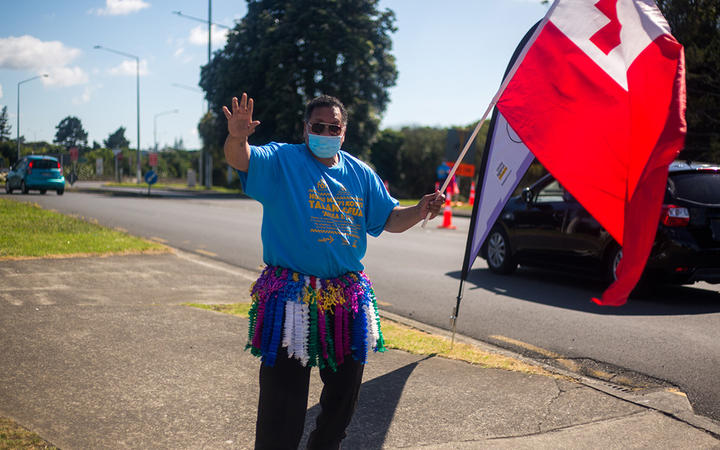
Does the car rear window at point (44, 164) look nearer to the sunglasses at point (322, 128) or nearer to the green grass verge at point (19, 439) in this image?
the green grass verge at point (19, 439)

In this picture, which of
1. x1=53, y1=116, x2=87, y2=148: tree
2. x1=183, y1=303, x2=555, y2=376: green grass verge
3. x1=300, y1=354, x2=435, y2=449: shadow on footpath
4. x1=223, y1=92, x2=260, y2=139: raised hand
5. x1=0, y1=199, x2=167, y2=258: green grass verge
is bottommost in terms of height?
x1=300, y1=354, x2=435, y2=449: shadow on footpath

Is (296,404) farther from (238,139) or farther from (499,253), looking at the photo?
(499,253)

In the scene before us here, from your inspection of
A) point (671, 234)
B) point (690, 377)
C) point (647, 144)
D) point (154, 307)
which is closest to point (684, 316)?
point (671, 234)

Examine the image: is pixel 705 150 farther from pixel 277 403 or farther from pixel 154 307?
pixel 277 403

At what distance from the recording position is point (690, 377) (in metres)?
5.09

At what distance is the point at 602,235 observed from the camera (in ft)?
27.6

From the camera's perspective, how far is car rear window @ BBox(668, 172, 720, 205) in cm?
767

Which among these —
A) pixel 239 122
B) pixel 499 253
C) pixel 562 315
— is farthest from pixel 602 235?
pixel 239 122

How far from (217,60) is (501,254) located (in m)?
34.8

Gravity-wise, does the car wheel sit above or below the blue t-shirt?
below

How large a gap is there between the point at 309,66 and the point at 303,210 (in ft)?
117

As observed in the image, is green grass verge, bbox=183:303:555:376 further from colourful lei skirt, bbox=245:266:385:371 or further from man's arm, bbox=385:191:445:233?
colourful lei skirt, bbox=245:266:385:371

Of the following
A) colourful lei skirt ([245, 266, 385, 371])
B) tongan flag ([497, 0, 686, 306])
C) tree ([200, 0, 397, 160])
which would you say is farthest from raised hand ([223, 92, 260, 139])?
tree ([200, 0, 397, 160])

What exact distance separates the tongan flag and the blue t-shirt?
3.87ft
